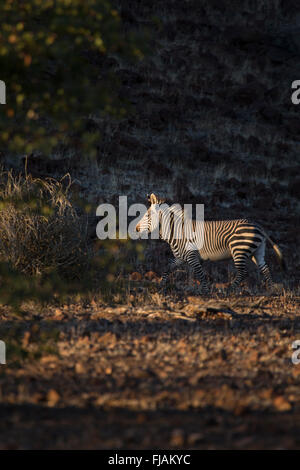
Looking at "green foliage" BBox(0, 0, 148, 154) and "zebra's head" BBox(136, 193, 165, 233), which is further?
"zebra's head" BBox(136, 193, 165, 233)

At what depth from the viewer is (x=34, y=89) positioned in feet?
18.1

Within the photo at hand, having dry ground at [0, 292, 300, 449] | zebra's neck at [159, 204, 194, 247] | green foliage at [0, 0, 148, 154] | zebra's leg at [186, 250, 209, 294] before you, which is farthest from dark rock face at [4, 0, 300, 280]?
green foliage at [0, 0, 148, 154]

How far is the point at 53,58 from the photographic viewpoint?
530cm

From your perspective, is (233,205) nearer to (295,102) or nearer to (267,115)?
(267,115)

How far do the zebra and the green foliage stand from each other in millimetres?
7758

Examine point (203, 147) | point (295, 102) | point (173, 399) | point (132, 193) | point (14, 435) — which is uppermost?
point (295, 102)

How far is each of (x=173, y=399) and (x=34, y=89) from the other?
282 centimetres

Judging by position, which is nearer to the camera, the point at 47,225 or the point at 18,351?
the point at 18,351

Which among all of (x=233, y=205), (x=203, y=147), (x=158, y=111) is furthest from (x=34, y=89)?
(x=158, y=111)

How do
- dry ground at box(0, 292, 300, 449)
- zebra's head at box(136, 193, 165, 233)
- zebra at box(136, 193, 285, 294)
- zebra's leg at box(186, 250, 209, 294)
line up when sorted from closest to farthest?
dry ground at box(0, 292, 300, 449) < zebra's leg at box(186, 250, 209, 294) < zebra at box(136, 193, 285, 294) < zebra's head at box(136, 193, 165, 233)

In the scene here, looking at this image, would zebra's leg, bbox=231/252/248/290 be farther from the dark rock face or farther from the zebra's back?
the dark rock face

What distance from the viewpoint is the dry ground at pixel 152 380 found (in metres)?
4.66

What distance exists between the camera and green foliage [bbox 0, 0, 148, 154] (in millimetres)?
4875

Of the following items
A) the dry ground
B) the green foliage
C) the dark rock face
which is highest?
the dark rock face
